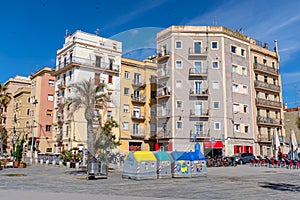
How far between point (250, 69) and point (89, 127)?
1386 inches

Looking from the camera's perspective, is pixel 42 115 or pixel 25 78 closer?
pixel 42 115

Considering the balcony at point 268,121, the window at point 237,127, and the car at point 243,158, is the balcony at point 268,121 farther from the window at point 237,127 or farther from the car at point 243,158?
the car at point 243,158

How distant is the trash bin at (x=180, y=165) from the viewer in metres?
19.4

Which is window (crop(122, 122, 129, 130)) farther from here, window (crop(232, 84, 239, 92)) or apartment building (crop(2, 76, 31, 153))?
apartment building (crop(2, 76, 31, 153))

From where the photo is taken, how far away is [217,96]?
136 feet

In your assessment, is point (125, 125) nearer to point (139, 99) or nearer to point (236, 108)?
point (139, 99)

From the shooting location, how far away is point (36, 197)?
10.7 m

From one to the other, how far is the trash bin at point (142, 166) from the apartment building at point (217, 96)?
1843 centimetres

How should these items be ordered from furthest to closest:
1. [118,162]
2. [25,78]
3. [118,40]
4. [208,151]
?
[25,78], [208,151], [118,162], [118,40]

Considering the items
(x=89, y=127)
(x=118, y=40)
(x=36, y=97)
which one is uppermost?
(x=36, y=97)

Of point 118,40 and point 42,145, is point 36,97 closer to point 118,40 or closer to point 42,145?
point 42,145

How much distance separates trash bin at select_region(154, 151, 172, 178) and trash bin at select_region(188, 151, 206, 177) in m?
1.60

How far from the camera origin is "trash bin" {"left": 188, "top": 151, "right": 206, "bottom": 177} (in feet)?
65.3

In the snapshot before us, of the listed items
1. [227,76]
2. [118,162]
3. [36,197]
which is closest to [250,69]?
[227,76]
